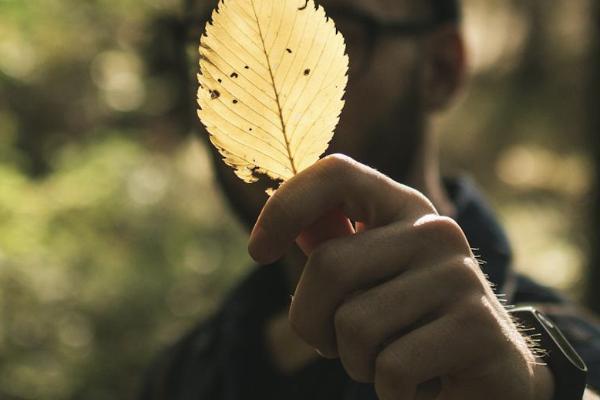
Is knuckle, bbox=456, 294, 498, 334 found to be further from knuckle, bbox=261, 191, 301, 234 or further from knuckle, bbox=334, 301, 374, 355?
knuckle, bbox=261, 191, 301, 234

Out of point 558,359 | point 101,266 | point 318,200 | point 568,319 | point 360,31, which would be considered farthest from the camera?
point 101,266

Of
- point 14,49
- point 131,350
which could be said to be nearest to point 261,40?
point 14,49

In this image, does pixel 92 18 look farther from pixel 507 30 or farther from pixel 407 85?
pixel 507 30

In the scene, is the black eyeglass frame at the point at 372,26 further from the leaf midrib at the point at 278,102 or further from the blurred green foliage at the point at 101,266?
the blurred green foliage at the point at 101,266

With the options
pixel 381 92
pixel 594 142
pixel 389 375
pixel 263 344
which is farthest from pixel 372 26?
pixel 594 142

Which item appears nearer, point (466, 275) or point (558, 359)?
point (466, 275)

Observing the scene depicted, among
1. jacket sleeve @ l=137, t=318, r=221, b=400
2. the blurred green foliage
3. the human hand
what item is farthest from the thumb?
the blurred green foliage

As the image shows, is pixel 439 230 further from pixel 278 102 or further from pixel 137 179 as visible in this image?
pixel 137 179
